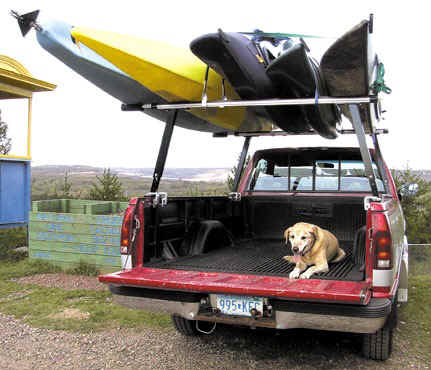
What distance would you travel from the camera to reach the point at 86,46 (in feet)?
13.1

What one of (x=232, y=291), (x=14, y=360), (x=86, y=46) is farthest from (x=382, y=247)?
(x=14, y=360)

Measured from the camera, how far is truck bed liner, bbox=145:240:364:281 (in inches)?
160

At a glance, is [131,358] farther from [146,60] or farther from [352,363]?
[146,60]

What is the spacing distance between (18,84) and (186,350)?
7760 millimetres

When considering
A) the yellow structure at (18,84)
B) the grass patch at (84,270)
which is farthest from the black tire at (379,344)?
the yellow structure at (18,84)

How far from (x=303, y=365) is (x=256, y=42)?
2.91 m

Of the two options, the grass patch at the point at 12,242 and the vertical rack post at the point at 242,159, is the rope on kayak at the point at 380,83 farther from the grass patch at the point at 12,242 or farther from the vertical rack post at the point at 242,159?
the grass patch at the point at 12,242

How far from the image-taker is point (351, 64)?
141 inches

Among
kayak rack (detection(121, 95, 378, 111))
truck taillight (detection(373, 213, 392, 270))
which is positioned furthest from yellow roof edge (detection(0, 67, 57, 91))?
truck taillight (detection(373, 213, 392, 270))

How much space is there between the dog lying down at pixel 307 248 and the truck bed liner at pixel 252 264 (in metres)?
0.09

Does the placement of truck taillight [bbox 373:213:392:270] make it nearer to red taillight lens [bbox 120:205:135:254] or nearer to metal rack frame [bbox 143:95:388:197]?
metal rack frame [bbox 143:95:388:197]

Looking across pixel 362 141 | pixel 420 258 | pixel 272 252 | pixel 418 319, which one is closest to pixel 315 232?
pixel 362 141

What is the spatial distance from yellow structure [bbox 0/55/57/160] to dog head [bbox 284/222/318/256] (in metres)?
7.67

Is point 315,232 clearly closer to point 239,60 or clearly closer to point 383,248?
point 383,248
